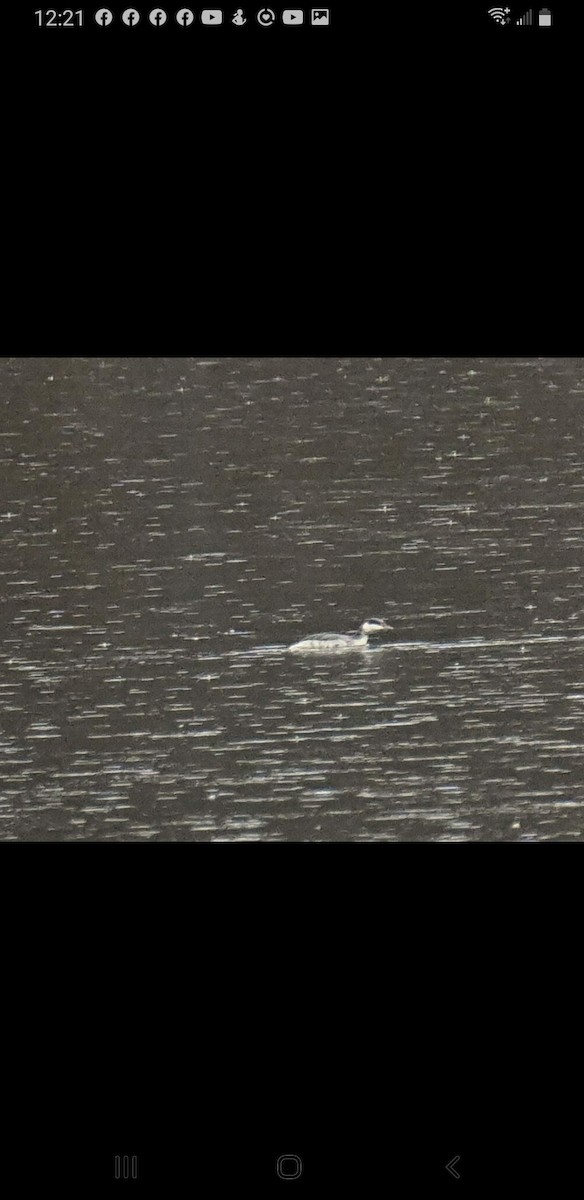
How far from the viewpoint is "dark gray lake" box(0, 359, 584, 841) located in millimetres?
2057

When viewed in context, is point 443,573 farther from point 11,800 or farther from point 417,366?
point 11,800

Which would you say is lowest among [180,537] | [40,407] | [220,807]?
[220,807]

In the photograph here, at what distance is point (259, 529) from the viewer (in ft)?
6.96

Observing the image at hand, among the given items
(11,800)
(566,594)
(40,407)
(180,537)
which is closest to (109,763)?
(11,800)

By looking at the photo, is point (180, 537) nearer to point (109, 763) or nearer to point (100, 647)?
point (100, 647)

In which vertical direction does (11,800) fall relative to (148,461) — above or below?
below

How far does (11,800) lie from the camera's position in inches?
81.0

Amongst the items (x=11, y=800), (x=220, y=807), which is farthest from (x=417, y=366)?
(x=11, y=800)

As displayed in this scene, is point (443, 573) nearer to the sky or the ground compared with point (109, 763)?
nearer to the sky

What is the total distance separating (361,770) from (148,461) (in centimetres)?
50

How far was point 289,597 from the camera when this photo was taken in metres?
2.11

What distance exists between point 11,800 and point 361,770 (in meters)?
0.46

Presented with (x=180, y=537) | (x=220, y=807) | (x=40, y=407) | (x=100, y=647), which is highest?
(x=40, y=407)

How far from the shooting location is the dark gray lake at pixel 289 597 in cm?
206
